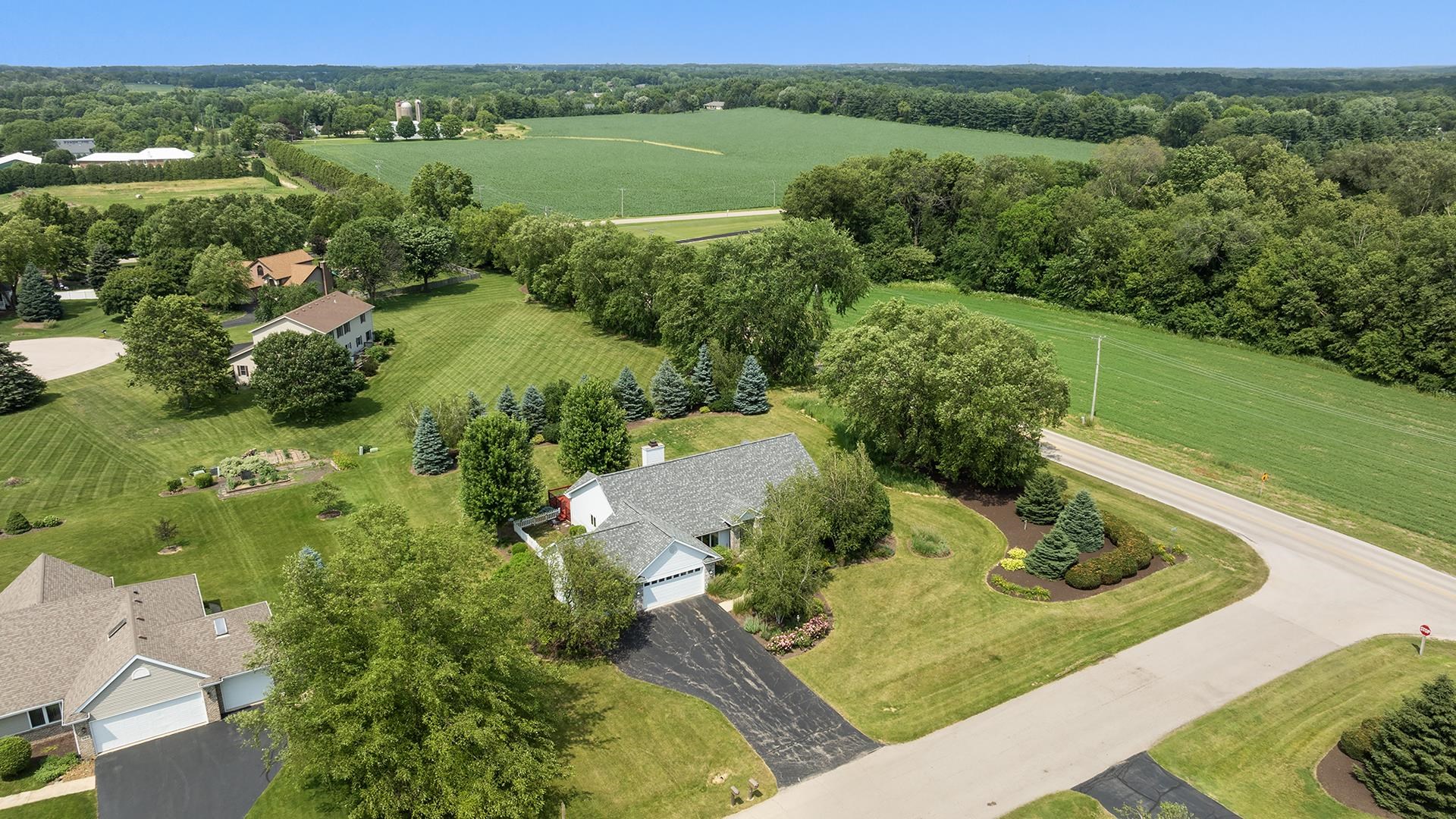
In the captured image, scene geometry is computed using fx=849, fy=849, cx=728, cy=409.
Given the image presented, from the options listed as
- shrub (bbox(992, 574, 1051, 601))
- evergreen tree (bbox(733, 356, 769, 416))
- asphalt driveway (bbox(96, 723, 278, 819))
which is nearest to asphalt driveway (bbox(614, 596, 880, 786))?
shrub (bbox(992, 574, 1051, 601))

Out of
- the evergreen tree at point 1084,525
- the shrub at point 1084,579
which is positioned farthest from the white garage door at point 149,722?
the evergreen tree at point 1084,525

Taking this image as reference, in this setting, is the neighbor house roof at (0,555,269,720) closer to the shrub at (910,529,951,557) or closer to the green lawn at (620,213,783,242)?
the shrub at (910,529,951,557)

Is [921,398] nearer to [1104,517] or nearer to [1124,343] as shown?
[1104,517]

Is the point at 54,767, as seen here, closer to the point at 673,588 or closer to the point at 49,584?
the point at 49,584

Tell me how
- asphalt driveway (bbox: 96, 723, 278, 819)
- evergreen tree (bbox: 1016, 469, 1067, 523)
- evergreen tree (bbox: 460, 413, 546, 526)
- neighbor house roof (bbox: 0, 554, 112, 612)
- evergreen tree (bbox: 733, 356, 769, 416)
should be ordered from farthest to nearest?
evergreen tree (bbox: 733, 356, 769, 416)
evergreen tree (bbox: 1016, 469, 1067, 523)
evergreen tree (bbox: 460, 413, 546, 526)
neighbor house roof (bbox: 0, 554, 112, 612)
asphalt driveway (bbox: 96, 723, 278, 819)

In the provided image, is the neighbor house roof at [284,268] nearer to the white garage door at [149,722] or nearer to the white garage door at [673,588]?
the white garage door at [149,722]

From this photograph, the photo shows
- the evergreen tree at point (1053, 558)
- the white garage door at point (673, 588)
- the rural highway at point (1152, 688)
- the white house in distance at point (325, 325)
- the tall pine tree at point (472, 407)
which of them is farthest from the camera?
the white house in distance at point (325, 325)

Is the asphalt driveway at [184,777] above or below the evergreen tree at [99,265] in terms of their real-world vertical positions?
below
